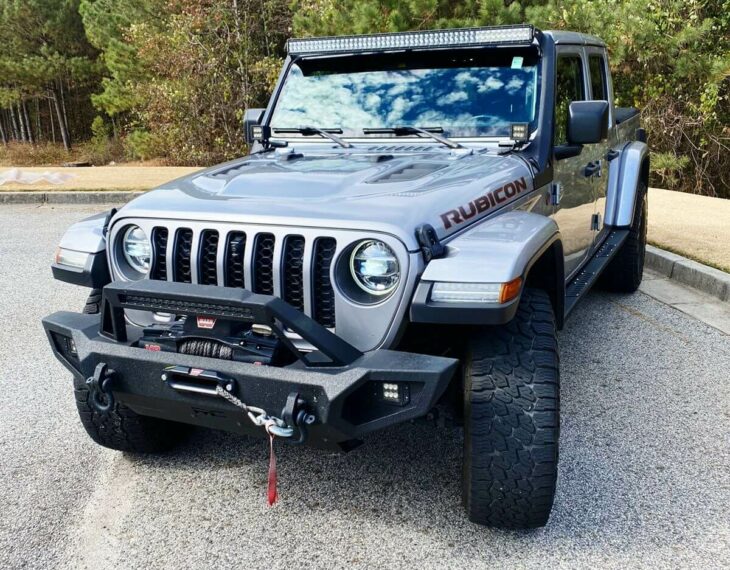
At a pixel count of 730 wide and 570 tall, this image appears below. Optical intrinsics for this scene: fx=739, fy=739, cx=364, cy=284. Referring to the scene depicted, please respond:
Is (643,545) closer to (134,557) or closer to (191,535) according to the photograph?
(191,535)

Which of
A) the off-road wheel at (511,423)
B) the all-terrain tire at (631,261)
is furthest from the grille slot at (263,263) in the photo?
the all-terrain tire at (631,261)

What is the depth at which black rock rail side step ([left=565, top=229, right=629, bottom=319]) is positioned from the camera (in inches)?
160

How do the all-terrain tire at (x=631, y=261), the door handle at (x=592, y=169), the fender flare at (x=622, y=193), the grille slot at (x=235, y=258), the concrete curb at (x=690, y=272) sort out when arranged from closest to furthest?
the grille slot at (x=235, y=258)
the door handle at (x=592, y=169)
the fender flare at (x=622, y=193)
the all-terrain tire at (x=631, y=261)
the concrete curb at (x=690, y=272)

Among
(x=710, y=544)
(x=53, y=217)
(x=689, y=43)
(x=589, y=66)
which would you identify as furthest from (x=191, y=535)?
(x=689, y=43)

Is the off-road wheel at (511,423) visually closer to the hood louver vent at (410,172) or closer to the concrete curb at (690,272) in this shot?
the hood louver vent at (410,172)

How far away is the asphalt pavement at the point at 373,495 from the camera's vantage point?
2.72 metres

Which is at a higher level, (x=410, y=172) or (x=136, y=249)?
(x=410, y=172)

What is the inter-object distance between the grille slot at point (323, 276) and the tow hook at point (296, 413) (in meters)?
0.39

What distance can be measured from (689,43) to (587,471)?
9.85 m

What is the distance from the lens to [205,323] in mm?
2586

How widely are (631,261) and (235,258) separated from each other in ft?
12.9

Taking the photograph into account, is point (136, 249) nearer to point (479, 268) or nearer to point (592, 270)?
point (479, 268)

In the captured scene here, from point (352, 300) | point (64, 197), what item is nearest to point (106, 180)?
point (64, 197)

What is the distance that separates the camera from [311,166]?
340 centimetres
